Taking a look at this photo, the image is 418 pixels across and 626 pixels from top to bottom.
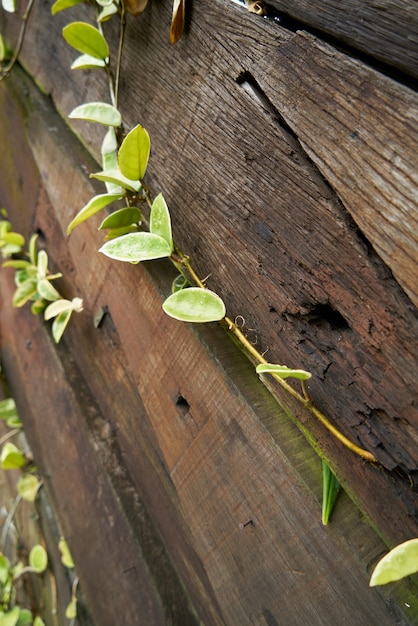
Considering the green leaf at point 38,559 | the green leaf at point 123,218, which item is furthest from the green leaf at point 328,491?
the green leaf at point 38,559

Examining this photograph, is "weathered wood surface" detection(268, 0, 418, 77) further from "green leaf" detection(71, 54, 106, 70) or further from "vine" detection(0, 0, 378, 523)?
"green leaf" detection(71, 54, 106, 70)

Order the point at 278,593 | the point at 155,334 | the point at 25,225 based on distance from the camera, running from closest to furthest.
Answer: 1. the point at 278,593
2. the point at 155,334
3. the point at 25,225

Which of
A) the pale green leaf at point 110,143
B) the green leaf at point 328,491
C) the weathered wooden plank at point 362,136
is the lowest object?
the green leaf at point 328,491

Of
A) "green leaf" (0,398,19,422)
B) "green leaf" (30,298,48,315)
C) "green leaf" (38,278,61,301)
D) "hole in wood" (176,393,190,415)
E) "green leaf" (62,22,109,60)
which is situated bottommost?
"green leaf" (0,398,19,422)

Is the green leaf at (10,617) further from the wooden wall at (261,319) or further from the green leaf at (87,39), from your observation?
the green leaf at (87,39)

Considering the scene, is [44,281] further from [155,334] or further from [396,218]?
[396,218]

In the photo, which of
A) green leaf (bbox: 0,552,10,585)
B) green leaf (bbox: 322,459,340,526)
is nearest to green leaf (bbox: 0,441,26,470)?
green leaf (bbox: 0,552,10,585)

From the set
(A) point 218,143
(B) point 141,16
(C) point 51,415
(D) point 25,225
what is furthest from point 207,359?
(D) point 25,225
